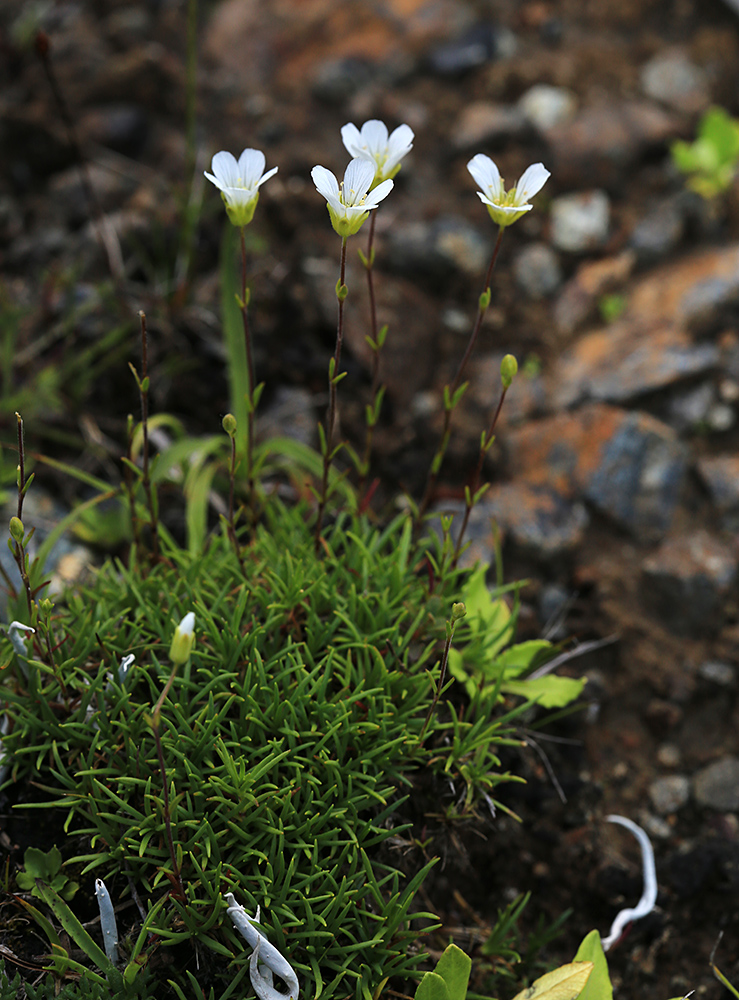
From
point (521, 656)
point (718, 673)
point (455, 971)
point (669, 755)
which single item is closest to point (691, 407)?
point (718, 673)

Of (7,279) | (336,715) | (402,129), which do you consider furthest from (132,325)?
(336,715)

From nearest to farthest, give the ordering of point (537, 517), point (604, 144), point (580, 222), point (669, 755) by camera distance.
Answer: point (669, 755)
point (537, 517)
point (580, 222)
point (604, 144)

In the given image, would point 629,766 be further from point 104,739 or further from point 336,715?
point 104,739

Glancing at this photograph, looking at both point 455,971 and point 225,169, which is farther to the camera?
point 225,169

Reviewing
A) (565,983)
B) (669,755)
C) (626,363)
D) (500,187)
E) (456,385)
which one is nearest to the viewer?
(565,983)

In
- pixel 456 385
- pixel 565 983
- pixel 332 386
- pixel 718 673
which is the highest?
pixel 332 386

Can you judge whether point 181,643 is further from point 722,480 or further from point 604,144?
point 604,144

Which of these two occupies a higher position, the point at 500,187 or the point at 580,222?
the point at 500,187
